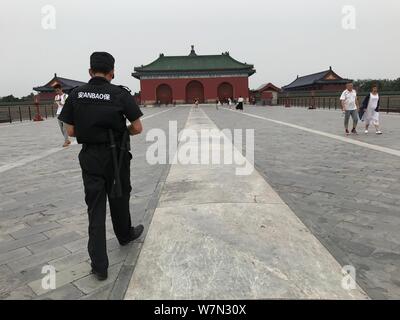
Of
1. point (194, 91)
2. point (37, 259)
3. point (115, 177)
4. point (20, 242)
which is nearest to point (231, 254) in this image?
point (115, 177)

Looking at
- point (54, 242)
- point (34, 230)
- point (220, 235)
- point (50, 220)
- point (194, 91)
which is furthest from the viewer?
point (194, 91)

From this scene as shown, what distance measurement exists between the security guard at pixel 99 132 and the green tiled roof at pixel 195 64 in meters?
50.5

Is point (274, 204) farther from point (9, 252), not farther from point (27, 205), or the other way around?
point (27, 205)

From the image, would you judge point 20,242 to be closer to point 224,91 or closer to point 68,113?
Result: point 68,113

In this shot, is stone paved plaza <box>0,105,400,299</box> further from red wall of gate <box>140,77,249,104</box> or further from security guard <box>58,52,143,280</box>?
red wall of gate <box>140,77,249,104</box>

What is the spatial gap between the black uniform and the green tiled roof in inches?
1990

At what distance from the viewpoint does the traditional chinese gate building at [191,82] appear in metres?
51.4

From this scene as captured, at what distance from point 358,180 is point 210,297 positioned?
3.59m

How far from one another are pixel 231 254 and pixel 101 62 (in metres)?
1.74

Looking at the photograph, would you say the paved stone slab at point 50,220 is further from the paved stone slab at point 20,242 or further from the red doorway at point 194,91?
the red doorway at point 194,91

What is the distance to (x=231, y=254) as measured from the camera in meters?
2.67

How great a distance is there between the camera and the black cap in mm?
2488

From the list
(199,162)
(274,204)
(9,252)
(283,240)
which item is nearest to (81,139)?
(9,252)

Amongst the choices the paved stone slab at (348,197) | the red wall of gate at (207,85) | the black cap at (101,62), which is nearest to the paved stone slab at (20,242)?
the black cap at (101,62)
